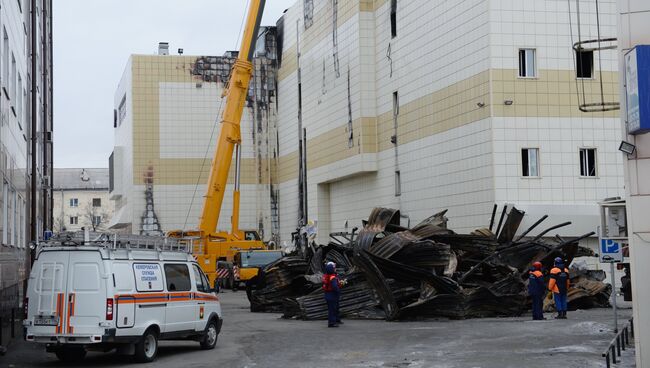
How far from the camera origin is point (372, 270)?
25.7 m

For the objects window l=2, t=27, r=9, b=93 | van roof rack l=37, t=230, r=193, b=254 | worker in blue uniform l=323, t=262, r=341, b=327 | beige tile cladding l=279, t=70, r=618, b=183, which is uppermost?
beige tile cladding l=279, t=70, r=618, b=183

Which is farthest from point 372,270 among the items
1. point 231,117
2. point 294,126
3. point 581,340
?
point 294,126

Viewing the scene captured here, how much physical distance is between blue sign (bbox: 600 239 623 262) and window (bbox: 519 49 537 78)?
18107 mm

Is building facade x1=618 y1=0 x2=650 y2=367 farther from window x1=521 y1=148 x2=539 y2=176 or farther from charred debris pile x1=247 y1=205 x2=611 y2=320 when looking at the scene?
window x1=521 y1=148 x2=539 y2=176

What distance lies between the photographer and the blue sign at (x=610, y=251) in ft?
62.7

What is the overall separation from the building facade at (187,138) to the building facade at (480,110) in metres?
18.0

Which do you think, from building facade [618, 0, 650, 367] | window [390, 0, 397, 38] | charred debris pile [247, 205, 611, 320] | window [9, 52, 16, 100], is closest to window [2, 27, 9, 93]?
Answer: window [9, 52, 16, 100]

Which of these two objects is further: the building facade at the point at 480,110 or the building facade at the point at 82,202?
the building facade at the point at 82,202

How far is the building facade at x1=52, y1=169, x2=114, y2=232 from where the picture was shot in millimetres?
121250

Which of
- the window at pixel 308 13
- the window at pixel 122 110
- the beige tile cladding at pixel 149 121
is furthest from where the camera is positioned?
the window at pixel 122 110

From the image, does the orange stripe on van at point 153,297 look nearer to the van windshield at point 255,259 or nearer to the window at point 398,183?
the van windshield at point 255,259

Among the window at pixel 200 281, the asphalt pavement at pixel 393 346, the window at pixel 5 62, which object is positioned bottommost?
the asphalt pavement at pixel 393 346

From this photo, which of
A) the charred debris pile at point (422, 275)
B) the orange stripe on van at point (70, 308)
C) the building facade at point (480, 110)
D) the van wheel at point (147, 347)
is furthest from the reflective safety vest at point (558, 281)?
the orange stripe on van at point (70, 308)

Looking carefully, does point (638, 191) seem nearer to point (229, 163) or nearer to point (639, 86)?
point (639, 86)
